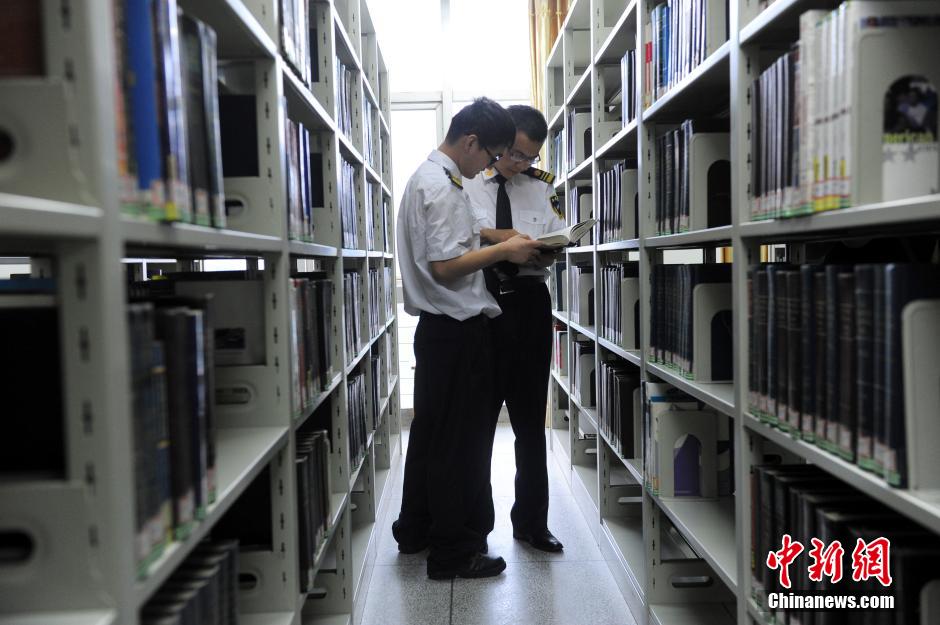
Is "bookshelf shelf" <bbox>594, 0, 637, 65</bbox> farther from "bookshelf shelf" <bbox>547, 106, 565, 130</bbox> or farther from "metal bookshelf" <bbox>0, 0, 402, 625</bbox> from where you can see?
"metal bookshelf" <bbox>0, 0, 402, 625</bbox>

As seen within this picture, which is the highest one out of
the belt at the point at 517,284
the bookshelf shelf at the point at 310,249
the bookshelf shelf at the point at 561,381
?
the bookshelf shelf at the point at 310,249

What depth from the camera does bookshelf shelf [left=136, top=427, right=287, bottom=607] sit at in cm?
76

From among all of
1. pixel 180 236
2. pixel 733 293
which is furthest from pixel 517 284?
pixel 180 236

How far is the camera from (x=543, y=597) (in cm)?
237

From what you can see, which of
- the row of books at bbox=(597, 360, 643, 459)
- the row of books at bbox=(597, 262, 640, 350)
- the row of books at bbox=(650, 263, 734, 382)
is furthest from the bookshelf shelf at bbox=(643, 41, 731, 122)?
the row of books at bbox=(597, 360, 643, 459)

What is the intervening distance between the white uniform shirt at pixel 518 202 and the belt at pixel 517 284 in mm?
206

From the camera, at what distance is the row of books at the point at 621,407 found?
2.42 metres

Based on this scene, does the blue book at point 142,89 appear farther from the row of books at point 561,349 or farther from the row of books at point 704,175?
the row of books at point 561,349

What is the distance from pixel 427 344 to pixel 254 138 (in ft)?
3.66

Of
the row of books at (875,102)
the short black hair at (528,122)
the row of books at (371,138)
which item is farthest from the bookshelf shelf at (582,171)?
the row of books at (875,102)

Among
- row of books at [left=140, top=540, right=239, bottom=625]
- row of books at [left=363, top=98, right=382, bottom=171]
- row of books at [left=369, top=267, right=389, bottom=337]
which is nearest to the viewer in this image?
row of books at [left=140, top=540, right=239, bottom=625]

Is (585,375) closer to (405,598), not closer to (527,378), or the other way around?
(527,378)

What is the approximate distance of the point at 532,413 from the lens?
8.96 ft

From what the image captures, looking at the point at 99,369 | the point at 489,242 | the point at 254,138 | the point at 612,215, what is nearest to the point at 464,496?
the point at 489,242
